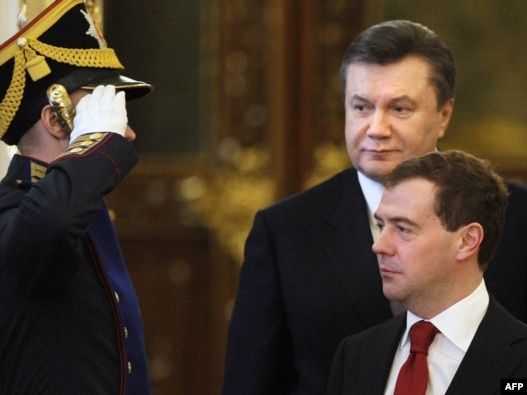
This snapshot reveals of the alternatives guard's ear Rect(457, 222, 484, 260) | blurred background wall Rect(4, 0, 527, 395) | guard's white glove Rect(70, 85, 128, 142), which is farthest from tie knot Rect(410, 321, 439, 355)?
blurred background wall Rect(4, 0, 527, 395)

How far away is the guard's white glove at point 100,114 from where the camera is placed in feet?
8.80

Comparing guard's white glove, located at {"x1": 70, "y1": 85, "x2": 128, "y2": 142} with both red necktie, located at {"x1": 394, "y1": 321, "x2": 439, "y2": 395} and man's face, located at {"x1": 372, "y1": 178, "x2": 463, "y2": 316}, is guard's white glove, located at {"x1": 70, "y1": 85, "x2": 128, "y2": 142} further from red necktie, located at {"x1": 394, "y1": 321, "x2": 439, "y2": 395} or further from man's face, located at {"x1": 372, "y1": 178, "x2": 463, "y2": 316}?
red necktie, located at {"x1": 394, "y1": 321, "x2": 439, "y2": 395}

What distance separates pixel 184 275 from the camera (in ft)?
18.9

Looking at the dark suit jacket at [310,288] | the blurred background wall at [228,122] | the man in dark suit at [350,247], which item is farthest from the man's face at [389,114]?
the blurred background wall at [228,122]

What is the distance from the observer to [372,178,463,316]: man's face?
2.52 meters

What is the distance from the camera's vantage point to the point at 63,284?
2.61 metres

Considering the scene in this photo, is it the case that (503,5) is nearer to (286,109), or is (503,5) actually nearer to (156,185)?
(286,109)

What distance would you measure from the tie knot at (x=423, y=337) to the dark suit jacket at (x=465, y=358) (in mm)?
78

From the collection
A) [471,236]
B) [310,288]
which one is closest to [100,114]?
[310,288]

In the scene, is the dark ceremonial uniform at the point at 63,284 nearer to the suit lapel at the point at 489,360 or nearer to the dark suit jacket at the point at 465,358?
the dark suit jacket at the point at 465,358

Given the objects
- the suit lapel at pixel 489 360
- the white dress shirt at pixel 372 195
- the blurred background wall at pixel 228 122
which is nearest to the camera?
the suit lapel at pixel 489 360

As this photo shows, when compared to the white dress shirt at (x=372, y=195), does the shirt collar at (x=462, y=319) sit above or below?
below

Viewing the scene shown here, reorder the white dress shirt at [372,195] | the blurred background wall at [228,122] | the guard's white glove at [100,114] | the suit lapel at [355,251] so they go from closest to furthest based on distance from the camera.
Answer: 1. the guard's white glove at [100,114]
2. the suit lapel at [355,251]
3. the white dress shirt at [372,195]
4. the blurred background wall at [228,122]

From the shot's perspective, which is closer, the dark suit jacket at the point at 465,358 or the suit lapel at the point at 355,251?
the dark suit jacket at the point at 465,358
